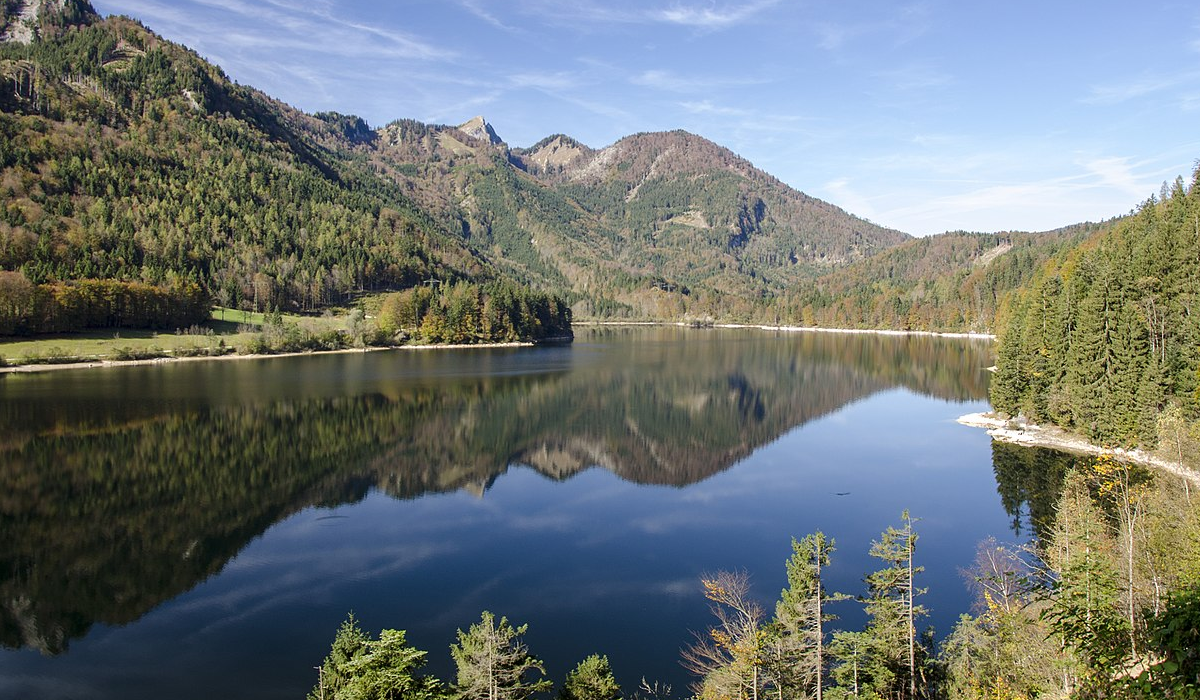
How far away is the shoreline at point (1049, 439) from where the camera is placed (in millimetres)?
45312

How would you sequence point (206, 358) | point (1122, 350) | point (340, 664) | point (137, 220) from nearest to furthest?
point (340, 664), point (1122, 350), point (206, 358), point (137, 220)

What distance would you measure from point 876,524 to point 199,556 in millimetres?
36453

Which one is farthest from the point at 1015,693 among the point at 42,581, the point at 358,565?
the point at 42,581

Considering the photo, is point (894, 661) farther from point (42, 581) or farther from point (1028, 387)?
point (1028, 387)

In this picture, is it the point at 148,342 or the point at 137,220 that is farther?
the point at 137,220

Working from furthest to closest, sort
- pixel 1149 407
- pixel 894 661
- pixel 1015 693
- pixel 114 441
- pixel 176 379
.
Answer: pixel 176 379, pixel 114 441, pixel 1149 407, pixel 894 661, pixel 1015 693

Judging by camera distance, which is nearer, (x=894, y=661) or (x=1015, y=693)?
(x=1015, y=693)

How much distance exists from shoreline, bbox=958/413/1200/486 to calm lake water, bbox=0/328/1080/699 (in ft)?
6.69

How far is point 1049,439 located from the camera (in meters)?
56.6

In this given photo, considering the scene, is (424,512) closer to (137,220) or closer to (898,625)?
(898,625)

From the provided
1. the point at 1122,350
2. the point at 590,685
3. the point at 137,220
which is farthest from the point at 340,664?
the point at 137,220

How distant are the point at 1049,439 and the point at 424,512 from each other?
163 feet

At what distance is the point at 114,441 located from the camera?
54125 mm

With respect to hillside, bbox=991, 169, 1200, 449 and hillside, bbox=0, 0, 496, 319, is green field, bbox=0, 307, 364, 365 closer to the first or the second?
hillside, bbox=0, 0, 496, 319
